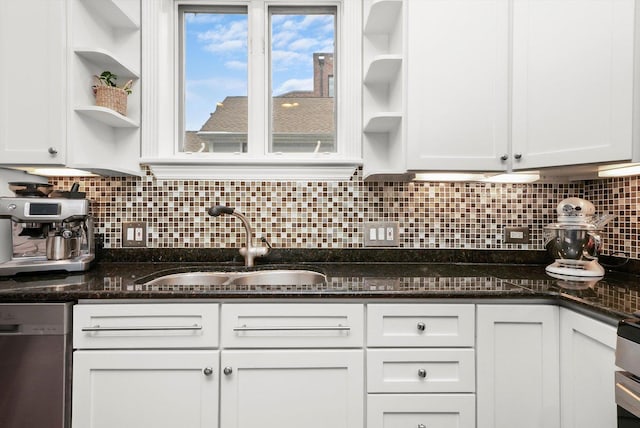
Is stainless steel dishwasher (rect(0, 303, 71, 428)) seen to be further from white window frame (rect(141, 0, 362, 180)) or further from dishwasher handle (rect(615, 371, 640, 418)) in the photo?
dishwasher handle (rect(615, 371, 640, 418))

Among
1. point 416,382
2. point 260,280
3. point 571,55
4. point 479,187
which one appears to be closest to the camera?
point 416,382

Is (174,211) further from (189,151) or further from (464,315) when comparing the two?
(464,315)

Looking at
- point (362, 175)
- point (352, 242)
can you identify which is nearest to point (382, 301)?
point (352, 242)

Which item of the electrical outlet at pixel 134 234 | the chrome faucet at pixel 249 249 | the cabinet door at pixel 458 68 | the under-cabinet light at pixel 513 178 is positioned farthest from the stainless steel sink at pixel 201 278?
the under-cabinet light at pixel 513 178

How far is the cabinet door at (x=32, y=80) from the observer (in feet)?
4.84

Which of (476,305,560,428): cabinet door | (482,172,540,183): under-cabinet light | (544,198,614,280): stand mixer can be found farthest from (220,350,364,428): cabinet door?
(482,172,540,183): under-cabinet light

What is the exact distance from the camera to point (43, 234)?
159 cm

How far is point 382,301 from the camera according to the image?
1307 millimetres

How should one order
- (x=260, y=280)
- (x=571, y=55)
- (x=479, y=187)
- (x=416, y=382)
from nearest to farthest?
(x=416, y=382), (x=571, y=55), (x=260, y=280), (x=479, y=187)

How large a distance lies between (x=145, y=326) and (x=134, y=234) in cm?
79

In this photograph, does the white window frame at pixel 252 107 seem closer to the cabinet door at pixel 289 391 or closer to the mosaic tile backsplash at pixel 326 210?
the mosaic tile backsplash at pixel 326 210

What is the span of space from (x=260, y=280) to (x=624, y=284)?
5.15 ft

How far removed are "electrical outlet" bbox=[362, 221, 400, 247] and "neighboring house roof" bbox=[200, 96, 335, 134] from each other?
63cm

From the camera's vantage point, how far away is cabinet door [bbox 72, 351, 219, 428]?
127 centimetres
